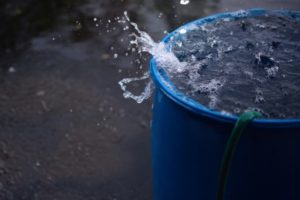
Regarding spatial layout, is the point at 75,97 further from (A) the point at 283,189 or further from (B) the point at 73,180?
(A) the point at 283,189

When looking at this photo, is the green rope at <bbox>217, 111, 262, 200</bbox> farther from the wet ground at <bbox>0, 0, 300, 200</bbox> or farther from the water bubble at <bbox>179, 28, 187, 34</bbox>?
the wet ground at <bbox>0, 0, 300, 200</bbox>

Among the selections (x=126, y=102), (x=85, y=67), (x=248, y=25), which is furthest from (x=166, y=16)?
(x=248, y=25)

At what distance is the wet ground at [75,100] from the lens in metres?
2.24

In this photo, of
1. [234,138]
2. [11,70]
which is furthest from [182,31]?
[11,70]

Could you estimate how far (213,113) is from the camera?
104 centimetres

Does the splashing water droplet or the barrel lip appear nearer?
the barrel lip

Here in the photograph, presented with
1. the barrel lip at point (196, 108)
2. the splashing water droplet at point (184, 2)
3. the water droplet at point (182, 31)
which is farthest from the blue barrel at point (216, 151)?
the splashing water droplet at point (184, 2)

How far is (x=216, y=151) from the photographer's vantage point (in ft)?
3.58

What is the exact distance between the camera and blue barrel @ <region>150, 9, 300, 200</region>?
1.02 meters

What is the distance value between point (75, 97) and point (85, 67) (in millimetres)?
379

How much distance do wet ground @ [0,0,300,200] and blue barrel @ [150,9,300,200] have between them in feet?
3.16

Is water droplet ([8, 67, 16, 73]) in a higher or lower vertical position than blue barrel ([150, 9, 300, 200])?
lower

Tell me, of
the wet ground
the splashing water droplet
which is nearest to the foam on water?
the wet ground

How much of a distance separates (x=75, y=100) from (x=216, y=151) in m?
1.83
